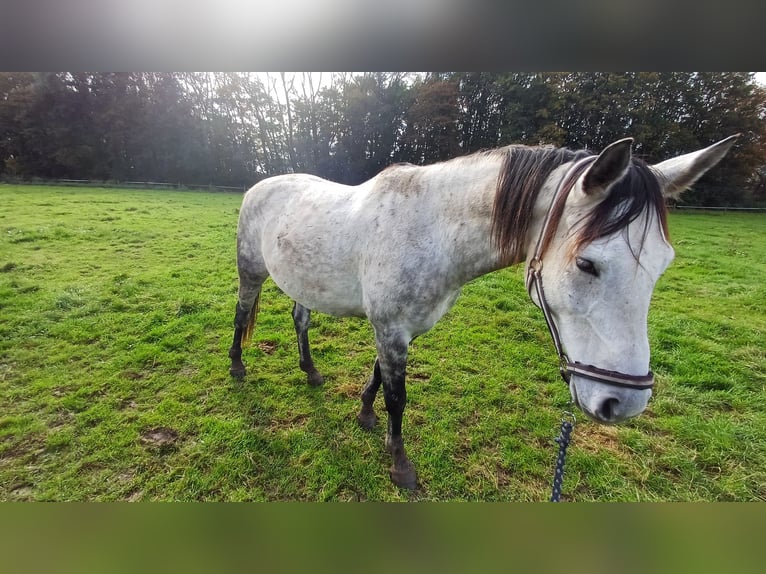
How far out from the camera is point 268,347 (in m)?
3.27

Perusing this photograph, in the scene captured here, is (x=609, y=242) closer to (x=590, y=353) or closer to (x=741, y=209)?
(x=590, y=353)

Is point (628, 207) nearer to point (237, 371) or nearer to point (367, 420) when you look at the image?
point (367, 420)

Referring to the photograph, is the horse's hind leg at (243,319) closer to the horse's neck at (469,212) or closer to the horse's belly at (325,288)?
the horse's belly at (325,288)

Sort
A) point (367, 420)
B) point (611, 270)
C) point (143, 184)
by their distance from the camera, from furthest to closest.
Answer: point (143, 184) < point (367, 420) < point (611, 270)


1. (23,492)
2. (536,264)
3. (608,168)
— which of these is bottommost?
(23,492)

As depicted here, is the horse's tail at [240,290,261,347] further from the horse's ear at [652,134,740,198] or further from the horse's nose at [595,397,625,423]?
the horse's ear at [652,134,740,198]

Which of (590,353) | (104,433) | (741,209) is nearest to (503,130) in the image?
(741,209)

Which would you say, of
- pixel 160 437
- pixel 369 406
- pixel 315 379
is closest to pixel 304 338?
pixel 315 379

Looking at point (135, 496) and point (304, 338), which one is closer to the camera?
point (135, 496)

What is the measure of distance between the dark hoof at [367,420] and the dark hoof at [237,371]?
1.24 metres

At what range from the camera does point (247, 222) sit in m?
2.56

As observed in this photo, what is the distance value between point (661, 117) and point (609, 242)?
9.78m

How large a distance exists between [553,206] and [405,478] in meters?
1.69

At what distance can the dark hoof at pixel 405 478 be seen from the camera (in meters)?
1.79
